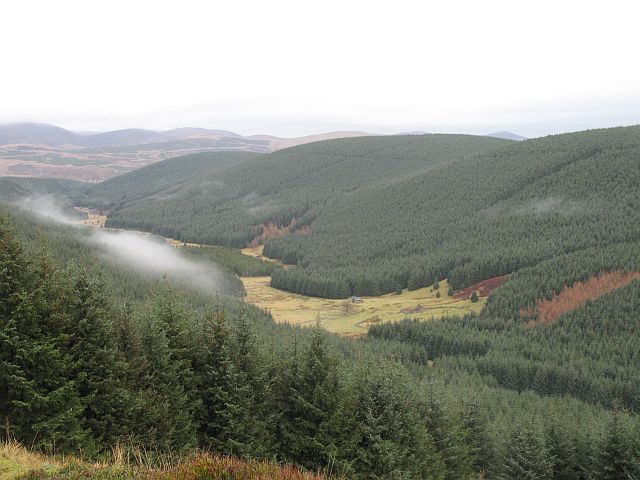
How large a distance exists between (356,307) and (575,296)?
6129 centimetres

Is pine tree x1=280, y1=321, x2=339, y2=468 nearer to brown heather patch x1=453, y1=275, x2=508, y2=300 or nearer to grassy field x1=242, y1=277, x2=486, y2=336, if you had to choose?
grassy field x1=242, y1=277, x2=486, y2=336

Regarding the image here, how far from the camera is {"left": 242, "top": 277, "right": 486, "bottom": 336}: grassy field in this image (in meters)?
134

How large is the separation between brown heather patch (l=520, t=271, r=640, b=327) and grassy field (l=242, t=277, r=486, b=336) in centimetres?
1682

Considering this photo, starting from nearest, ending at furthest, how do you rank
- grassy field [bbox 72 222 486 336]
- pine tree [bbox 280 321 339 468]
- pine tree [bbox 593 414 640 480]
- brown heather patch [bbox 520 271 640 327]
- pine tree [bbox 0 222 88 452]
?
pine tree [bbox 0 222 88 452] → pine tree [bbox 280 321 339 468] → pine tree [bbox 593 414 640 480] → brown heather patch [bbox 520 271 640 327] → grassy field [bbox 72 222 486 336]

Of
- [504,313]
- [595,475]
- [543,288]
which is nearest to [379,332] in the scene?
[504,313]

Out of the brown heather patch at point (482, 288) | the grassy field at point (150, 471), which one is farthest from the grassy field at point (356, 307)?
the grassy field at point (150, 471)

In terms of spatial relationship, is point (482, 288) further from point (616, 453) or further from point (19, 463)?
point (19, 463)

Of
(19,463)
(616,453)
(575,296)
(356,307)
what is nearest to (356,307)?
(356,307)

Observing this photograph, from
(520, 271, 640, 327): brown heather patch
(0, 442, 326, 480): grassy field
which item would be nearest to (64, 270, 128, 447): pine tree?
(0, 442, 326, 480): grassy field

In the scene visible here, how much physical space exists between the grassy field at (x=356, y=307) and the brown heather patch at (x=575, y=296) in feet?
55.2

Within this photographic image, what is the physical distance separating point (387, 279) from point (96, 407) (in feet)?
488

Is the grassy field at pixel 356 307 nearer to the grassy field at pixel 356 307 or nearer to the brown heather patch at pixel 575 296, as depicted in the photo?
the grassy field at pixel 356 307

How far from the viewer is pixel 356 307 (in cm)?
15125

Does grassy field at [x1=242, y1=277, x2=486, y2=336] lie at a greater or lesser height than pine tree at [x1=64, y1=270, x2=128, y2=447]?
lesser
